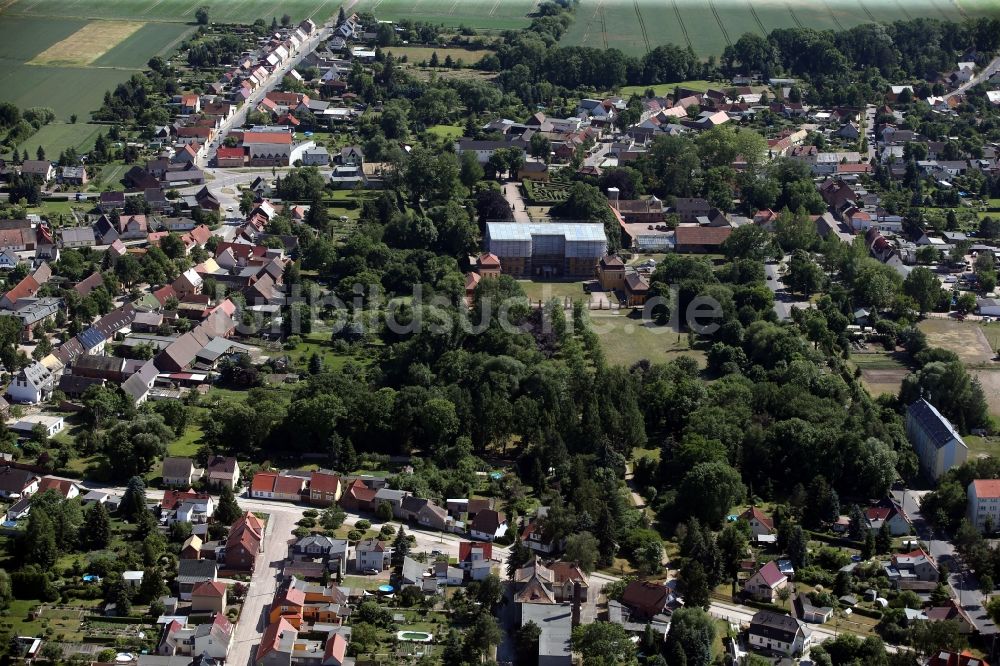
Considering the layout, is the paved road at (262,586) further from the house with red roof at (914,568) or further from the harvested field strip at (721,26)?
the harvested field strip at (721,26)

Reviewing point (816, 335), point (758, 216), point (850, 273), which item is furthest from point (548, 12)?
point (816, 335)

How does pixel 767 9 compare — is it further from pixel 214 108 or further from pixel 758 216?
pixel 214 108

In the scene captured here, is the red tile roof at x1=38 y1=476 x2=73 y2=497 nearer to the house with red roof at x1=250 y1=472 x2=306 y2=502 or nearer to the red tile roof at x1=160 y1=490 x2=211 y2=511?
the red tile roof at x1=160 y1=490 x2=211 y2=511

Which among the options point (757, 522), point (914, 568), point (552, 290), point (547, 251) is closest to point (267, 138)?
point (547, 251)

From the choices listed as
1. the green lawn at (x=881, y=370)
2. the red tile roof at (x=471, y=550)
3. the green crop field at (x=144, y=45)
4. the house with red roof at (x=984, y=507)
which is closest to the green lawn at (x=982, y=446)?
the green lawn at (x=881, y=370)

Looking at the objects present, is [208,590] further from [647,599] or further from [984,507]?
[984,507]
